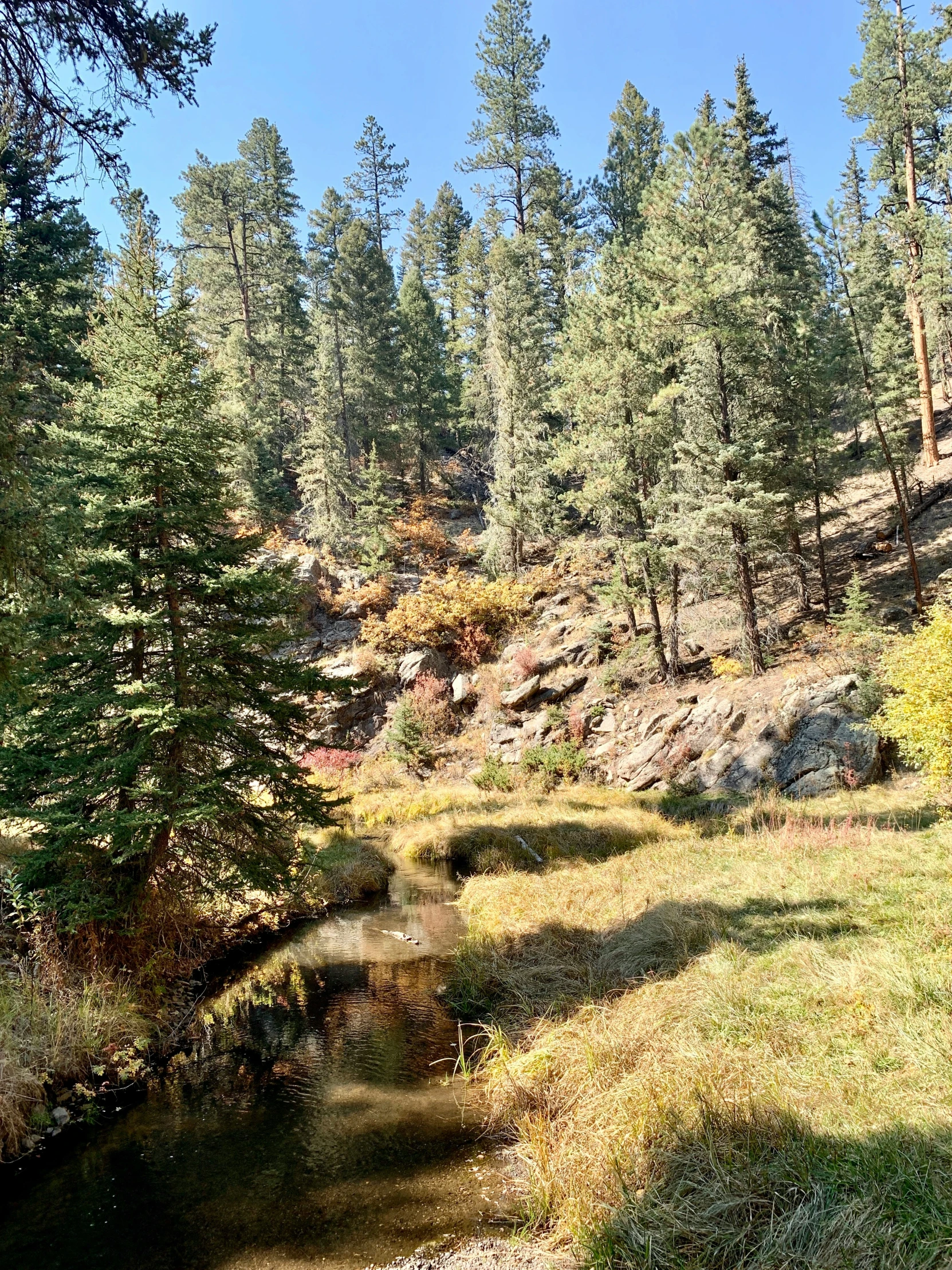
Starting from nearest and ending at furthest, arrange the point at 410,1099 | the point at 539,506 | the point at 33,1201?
the point at 33,1201 < the point at 410,1099 < the point at 539,506

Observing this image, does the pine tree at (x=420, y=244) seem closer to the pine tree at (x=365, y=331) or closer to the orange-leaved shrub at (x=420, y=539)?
the pine tree at (x=365, y=331)

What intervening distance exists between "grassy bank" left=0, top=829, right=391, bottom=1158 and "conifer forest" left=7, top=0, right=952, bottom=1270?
52 mm

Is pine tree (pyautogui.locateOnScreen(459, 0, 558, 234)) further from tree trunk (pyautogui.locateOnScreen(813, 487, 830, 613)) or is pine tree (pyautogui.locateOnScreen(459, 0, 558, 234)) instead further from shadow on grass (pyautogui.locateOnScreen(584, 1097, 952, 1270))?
shadow on grass (pyautogui.locateOnScreen(584, 1097, 952, 1270))

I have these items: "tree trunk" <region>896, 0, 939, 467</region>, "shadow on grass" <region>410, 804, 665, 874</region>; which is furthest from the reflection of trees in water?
"tree trunk" <region>896, 0, 939, 467</region>

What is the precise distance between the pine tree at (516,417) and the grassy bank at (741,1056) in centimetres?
2093

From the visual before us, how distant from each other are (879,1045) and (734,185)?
20.3m

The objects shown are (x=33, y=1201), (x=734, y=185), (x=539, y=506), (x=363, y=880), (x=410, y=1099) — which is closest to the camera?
(x=33, y=1201)

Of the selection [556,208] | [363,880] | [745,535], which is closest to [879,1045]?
[363,880]

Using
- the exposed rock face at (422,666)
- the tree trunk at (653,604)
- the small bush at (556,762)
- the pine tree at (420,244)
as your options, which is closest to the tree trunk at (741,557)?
the tree trunk at (653,604)

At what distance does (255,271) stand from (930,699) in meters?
42.5

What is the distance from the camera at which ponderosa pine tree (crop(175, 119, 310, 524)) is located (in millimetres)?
37656

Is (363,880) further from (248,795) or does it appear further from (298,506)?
(298,506)

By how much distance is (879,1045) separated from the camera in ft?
16.3

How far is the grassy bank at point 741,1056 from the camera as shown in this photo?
12.5 feet
